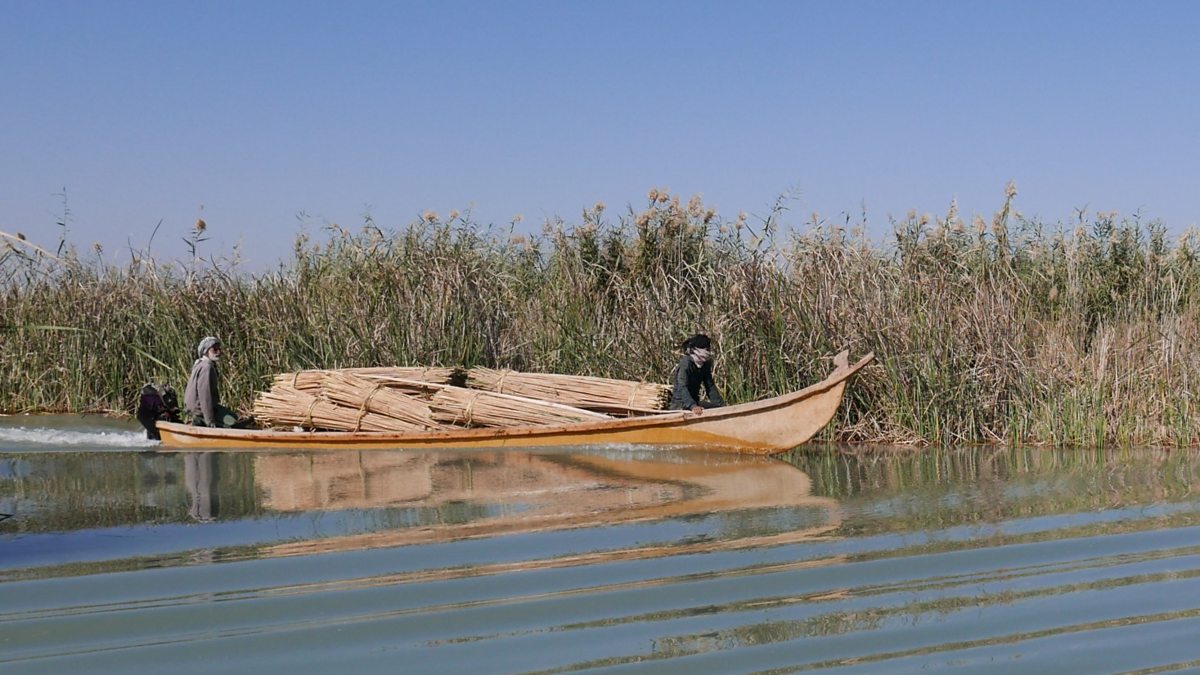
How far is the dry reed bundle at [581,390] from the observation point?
12617 mm

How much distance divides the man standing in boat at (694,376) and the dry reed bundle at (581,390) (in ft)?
0.76

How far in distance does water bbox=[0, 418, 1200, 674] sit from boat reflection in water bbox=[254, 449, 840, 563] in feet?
0.14

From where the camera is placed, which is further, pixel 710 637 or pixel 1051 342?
pixel 1051 342

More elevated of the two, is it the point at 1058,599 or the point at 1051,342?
the point at 1051,342

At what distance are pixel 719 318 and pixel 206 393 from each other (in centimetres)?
530

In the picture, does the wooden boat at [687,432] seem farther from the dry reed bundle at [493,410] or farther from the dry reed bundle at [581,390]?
the dry reed bundle at [581,390]

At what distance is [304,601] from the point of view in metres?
6.32

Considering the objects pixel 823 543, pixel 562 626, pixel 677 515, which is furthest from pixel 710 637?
pixel 677 515

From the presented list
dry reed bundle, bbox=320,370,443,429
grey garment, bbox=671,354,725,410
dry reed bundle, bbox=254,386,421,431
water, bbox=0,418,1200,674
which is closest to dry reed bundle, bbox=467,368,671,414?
grey garment, bbox=671,354,725,410

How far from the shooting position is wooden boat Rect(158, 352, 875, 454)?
11.8m

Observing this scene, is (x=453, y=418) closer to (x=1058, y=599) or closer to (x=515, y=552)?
(x=515, y=552)

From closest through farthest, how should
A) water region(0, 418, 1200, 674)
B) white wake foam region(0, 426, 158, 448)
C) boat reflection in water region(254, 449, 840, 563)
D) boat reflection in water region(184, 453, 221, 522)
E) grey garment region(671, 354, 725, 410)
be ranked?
water region(0, 418, 1200, 674) < boat reflection in water region(254, 449, 840, 563) < boat reflection in water region(184, 453, 221, 522) < grey garment region(671, 354, 725, 410) < white wake foam region(0, 426, 158, 448)

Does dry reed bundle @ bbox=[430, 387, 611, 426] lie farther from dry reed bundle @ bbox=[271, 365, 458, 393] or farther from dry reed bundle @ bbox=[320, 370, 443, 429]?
dry reed bundle @ bbox=[271, 365, 458, 393]

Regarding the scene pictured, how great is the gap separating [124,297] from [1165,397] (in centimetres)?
1191
